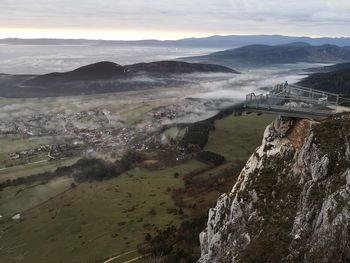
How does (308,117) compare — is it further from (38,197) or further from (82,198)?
(38,197)

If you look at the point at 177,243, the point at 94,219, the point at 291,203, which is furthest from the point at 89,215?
the point at 291,203

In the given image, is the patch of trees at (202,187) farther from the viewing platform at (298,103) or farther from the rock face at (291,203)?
the rock face at (291,203)

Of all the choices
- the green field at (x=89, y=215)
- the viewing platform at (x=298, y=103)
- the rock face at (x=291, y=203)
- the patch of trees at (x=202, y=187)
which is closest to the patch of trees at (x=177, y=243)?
the green field at (x=89, y=215)

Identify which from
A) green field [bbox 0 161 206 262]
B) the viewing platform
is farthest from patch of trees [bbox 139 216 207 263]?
the viewing platform

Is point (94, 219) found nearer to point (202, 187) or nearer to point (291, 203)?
point (202, 187)

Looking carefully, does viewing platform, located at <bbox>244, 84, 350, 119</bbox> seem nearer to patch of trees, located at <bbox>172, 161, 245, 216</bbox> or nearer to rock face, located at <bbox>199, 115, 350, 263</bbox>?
rock face, located at <bbox>199, 115, 350, 263</bbox>

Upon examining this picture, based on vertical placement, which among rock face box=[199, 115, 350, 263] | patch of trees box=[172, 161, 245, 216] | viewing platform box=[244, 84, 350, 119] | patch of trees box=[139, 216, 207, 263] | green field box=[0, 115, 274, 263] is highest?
viewing platform box=[244, 84, 350, 119]
